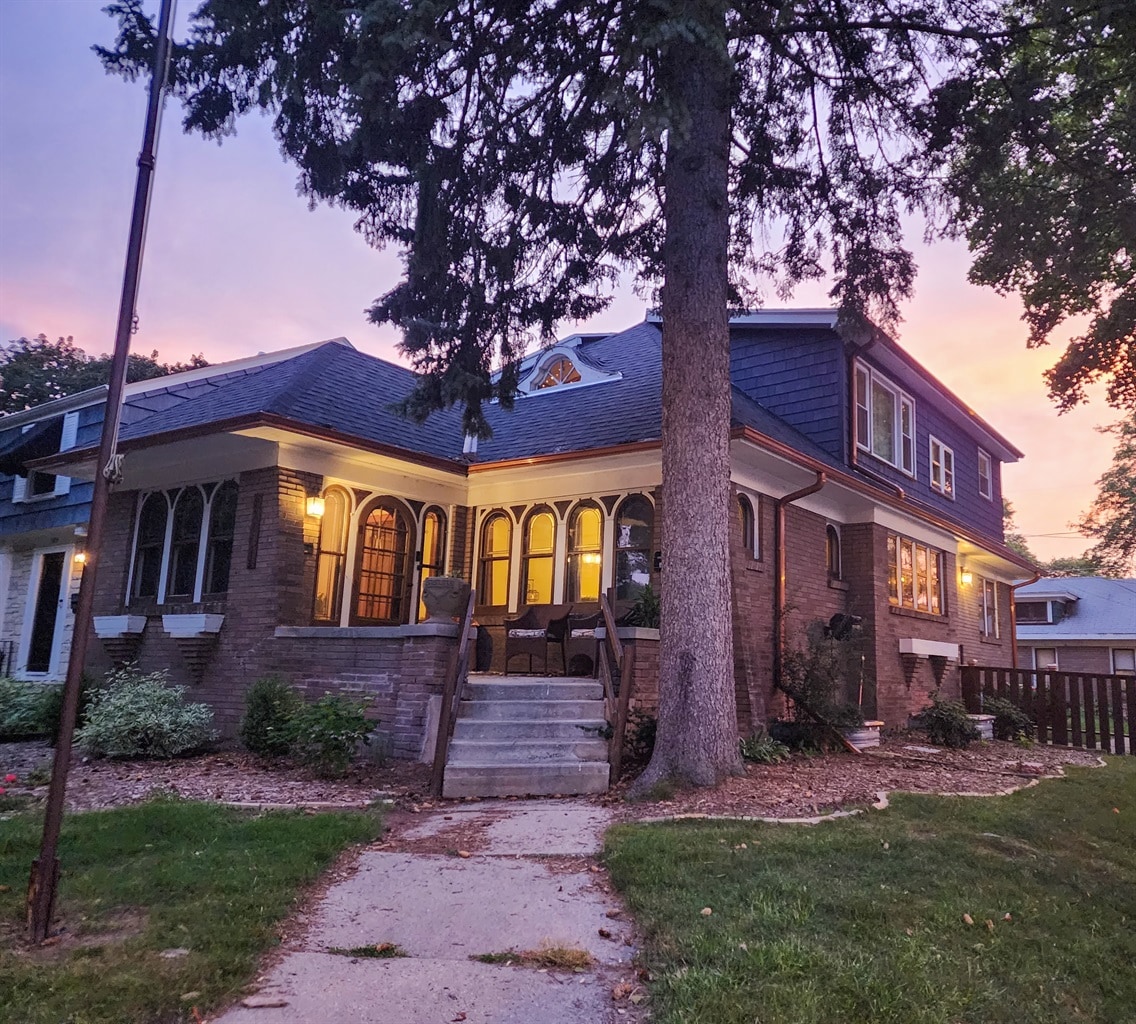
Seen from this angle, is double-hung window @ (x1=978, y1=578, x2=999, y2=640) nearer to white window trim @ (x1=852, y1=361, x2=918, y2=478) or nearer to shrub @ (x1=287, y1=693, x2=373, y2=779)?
white window trim @ (x1=852, y1=361, x2=918, y2=478)

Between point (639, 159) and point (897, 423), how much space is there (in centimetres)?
833

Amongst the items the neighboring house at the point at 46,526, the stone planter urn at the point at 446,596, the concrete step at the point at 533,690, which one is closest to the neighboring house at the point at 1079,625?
the concrete step at the point at 533,690

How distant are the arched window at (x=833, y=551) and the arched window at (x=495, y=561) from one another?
480 cm

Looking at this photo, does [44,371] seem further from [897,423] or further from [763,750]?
[763,750]

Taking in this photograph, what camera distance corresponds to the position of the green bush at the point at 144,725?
9.00 metres

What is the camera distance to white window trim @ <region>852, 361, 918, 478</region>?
14.5 meters

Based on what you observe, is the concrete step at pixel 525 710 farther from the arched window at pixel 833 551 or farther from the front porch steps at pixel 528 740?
the arched window at pixel 833 551

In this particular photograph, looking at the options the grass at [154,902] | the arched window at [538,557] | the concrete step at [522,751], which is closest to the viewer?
the grass at [154,902]

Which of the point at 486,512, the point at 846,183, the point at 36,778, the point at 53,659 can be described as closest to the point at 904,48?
the point at 846,183

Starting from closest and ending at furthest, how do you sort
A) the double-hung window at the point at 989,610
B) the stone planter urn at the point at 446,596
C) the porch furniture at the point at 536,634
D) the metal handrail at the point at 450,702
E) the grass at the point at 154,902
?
the grass at the point at 154,902, the metal handrail at the point at 450,702, the stone planter urn at the point at 446,596, the porch furniture at the point at 536,634, the double-hung window at the point at 989,610

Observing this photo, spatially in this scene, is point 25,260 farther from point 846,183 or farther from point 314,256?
point 846,183

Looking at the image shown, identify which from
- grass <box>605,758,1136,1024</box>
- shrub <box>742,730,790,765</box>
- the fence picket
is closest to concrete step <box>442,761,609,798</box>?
grass <box>605,758,1136,1024</box>

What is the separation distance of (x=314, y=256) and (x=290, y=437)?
5.24 metres

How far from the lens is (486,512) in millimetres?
12961
